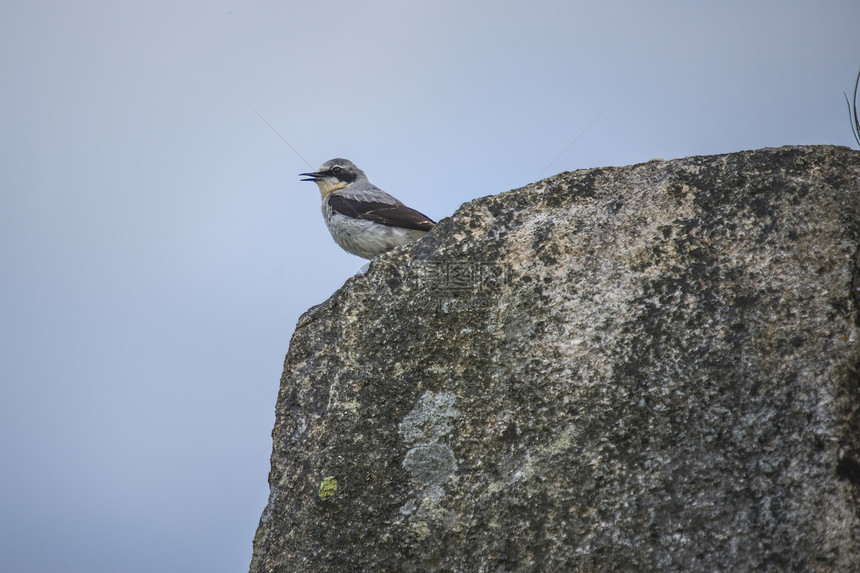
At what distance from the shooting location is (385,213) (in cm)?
815

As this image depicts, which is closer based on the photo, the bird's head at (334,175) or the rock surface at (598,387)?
the rock surface at (598,387)

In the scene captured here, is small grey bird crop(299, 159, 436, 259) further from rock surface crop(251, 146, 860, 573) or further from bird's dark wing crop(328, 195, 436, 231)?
rock surface crop(251, 146, 860, 573)

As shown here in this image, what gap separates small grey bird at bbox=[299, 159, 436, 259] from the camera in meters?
8.06

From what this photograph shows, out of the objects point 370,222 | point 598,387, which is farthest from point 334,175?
point 598,387

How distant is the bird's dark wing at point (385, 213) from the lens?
8.04m

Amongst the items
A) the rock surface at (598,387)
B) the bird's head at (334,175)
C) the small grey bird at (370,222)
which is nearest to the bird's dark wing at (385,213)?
the small grey bird at (370,222)

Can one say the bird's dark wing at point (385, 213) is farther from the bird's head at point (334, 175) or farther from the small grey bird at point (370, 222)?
the bird's head at point (334, 175)

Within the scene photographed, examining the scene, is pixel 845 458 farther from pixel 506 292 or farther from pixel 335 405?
pixel 335 405

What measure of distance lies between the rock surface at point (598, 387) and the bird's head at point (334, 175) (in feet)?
19.0

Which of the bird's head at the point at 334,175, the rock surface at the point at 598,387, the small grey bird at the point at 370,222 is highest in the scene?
the bird's head at the point at 334,175

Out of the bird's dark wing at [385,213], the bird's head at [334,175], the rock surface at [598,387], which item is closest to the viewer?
the rock surface at [598,387]

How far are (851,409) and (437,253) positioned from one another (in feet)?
7.10

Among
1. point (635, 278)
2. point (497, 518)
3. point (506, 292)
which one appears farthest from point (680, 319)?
point (497, 518)

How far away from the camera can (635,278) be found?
3590 mm
